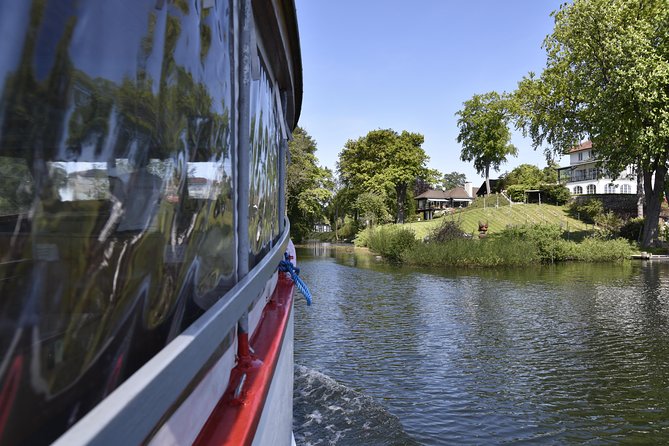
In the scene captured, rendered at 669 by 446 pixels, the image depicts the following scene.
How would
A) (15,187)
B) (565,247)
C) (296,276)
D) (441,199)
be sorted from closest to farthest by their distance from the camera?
1. (15,187)
2. (296,276)
3. (565,247)
4. (441,199)

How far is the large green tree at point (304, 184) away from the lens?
4469 cm

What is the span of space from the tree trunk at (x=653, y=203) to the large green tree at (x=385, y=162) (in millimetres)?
27726

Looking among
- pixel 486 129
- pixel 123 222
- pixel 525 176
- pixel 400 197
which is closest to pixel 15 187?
pixel 123 222

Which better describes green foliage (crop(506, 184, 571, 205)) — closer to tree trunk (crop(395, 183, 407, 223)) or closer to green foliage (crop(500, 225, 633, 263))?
tree trunk (crop(395, 183, 407, 223))

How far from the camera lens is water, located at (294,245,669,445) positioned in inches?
234

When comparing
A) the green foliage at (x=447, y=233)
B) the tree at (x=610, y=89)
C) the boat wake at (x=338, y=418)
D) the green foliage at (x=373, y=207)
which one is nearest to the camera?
the boat wake at (x=338, y=418)

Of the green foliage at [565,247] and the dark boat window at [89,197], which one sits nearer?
the dark boat window at [89,197]

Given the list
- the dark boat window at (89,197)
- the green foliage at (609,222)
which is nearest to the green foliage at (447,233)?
the green foliage at (609,222)

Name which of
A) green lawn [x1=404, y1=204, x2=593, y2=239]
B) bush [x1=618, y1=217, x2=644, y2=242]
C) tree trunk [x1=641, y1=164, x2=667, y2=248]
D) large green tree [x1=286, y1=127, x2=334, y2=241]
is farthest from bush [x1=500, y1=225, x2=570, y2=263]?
large green tree [x1=286, y1=127, x2=334, y2=241]

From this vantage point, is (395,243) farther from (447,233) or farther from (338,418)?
(338,418)

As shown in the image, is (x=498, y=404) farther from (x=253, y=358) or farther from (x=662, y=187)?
(x=662, y=187)

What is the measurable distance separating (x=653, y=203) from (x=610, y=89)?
7572 millimetres

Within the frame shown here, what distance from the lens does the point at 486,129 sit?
207 ft

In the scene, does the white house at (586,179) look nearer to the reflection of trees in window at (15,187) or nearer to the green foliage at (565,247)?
the green foliage at (565,247)
